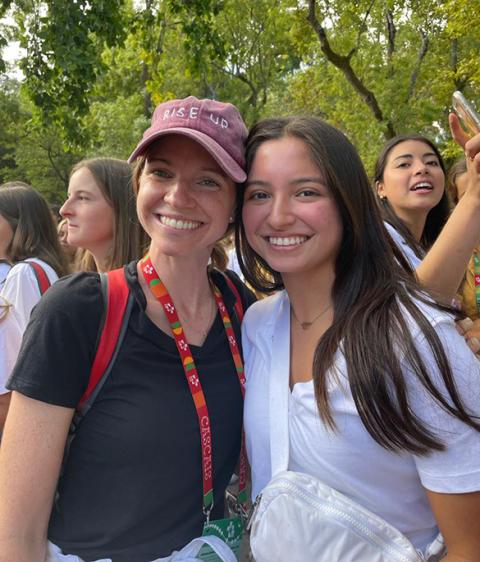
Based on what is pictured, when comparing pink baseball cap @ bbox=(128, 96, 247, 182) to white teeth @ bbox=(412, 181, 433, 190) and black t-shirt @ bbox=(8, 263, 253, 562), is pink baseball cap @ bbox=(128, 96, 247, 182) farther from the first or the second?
white teeth @ bbox=(412, 181, 433, 190)

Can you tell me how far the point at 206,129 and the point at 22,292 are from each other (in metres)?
1.86

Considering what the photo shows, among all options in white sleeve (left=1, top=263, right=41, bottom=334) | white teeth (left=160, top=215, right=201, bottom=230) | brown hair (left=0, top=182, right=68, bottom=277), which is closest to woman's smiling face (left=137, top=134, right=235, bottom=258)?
white teeth (left=160, top=215, right=201, bottom=230)

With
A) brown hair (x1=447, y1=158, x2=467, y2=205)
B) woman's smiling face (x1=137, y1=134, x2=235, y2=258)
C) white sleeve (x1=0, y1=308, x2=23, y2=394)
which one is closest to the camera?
woman's smiling face (x1=137, y1=134, x2=235, y2=258)

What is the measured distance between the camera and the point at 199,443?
5.81 feet

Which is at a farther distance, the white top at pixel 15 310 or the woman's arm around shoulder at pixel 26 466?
the white top at pixel 15 310

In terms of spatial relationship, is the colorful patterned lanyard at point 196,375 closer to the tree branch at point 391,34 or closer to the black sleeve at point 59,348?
the black sleeve at point 59,348

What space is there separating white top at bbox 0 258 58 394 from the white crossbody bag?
1964mm

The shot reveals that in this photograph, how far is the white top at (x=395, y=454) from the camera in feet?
5.05

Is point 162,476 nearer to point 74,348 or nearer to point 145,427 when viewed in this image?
point 145,427

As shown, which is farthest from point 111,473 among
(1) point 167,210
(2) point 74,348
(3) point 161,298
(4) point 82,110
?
(4) point 82,110

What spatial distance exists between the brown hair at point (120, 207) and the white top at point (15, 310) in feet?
1.45

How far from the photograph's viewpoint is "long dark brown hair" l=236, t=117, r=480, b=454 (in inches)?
60.6

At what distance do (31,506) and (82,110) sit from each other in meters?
6.01

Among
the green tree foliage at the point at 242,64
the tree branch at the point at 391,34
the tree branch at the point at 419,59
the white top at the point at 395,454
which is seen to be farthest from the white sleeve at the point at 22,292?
the tree branch at the point at 391,34
